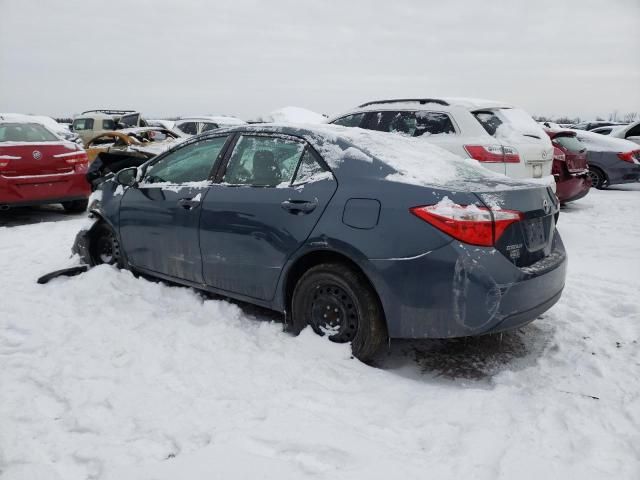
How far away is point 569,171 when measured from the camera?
319 inches

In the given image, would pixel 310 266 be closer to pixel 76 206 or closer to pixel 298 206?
pixel 298 206

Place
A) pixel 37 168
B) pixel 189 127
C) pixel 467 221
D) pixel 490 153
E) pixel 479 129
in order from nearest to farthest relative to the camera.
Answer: pixel 467 221
pixel 490 153
pixel 479 129
pixel 37 168
pixel 189 127

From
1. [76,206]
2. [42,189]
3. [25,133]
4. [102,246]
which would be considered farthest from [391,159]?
[76,206]

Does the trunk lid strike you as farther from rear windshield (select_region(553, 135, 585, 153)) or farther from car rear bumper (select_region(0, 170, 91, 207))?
car rear bumper (select_region(0, 170, 91, 207))

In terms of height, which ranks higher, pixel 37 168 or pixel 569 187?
pixel 37 168

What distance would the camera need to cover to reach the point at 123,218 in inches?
182

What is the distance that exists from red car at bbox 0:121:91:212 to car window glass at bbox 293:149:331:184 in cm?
562

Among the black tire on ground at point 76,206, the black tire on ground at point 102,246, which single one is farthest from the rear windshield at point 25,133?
the black tire on ground at point 102,246

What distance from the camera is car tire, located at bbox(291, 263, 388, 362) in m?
3.14

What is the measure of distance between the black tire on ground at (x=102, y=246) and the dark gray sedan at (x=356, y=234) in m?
0.77

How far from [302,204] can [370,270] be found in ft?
2.17

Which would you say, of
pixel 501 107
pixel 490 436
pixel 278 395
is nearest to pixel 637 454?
pixel 490 436

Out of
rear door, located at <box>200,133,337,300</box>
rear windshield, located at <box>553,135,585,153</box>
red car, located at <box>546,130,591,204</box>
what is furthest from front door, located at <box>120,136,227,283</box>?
rear windshield, located at <box>553,135,585,153</box>

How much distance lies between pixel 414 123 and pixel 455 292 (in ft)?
14.6
